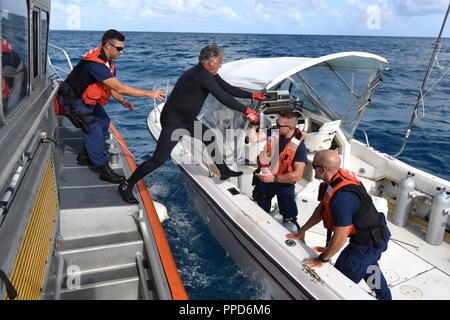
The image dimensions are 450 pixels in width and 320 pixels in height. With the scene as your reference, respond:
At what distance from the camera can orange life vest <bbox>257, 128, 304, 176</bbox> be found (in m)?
3.91

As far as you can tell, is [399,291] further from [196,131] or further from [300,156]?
[196,131]

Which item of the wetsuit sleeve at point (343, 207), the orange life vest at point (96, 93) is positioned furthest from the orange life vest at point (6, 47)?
the wetsuit sleeve at point (343, 207)

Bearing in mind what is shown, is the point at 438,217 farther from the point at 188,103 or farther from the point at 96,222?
the point at 96,222

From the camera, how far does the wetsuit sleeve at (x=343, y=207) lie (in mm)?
2730

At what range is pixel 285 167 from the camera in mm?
3994

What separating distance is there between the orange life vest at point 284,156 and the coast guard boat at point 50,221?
1.34 meters

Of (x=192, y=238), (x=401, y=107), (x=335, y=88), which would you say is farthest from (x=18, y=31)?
(x=401, y=107)

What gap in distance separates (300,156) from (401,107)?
12.5 metres

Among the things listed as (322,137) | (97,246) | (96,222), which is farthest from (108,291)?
(322,137)

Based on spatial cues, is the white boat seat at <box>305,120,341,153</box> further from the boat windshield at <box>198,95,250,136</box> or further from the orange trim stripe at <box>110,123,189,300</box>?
the orange trim stripe at <box>110,123,189,300</box>

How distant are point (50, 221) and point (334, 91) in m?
4.73

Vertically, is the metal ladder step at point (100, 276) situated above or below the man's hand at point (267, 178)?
below

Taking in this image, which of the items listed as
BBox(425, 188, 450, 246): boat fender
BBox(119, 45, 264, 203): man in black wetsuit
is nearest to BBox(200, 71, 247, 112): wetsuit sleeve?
BBox(119, 45, 264, 203): man in black wetsuit

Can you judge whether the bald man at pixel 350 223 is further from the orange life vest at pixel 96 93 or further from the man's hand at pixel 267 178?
the orange life vest at pixel 96 93
